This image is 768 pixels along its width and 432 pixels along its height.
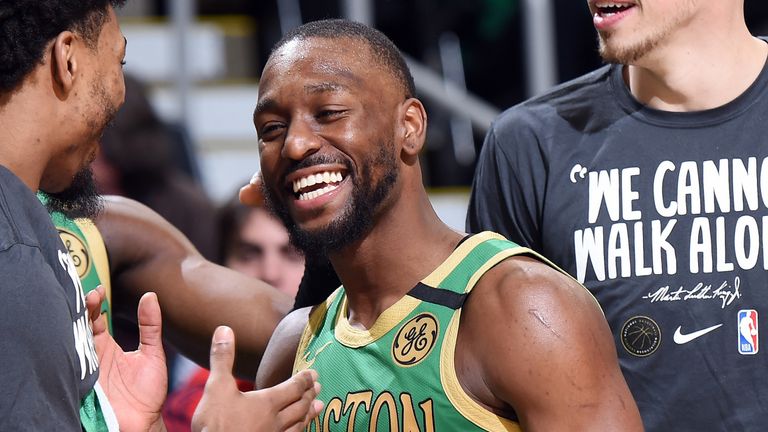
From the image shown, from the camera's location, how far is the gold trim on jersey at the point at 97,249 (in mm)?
3652

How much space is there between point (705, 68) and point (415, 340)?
1.00m

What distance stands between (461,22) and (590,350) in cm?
472

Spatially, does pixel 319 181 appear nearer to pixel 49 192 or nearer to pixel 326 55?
pixel 326 55

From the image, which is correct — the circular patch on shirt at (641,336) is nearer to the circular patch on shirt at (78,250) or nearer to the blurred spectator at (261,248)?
the circular patch on shirt at (78,250)

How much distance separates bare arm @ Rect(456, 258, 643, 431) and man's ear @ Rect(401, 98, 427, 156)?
43 cm

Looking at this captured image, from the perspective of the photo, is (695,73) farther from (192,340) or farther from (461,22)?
(461,22)

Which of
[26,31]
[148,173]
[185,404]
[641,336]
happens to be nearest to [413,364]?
[641,336]

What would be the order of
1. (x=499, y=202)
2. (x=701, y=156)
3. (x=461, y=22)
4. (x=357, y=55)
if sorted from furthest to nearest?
(x=461, y=22) < (x=499, y=202) < (x=701, y=156) < (x=357, y=55)

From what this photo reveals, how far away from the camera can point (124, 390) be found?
2.79 metres

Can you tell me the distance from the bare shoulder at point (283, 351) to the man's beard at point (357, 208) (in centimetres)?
32

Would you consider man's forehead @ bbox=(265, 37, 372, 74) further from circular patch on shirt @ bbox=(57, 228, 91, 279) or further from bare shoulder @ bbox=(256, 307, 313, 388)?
circular patch on shirt @ bbox=(57, 228, 91, 279)

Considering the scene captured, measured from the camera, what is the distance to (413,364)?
2746mm

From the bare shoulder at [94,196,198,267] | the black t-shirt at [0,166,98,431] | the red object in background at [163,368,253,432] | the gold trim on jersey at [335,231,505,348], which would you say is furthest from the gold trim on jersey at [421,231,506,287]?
the red object in background at [163,368,253,432]

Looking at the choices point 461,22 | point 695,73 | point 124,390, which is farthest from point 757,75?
point 461,22
